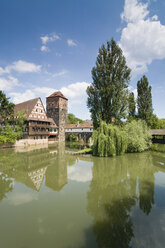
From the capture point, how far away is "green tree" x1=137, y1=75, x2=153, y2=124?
3516 cm

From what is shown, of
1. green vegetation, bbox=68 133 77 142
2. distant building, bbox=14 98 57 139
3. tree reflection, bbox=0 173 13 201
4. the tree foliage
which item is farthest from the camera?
green vegetation, bbox=68 133 77 142

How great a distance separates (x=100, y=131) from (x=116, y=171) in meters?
7.33

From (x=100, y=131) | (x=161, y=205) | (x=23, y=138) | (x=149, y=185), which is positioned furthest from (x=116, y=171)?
(x=23, y=138)

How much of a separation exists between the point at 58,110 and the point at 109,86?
28.0m

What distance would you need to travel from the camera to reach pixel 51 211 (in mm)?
6258

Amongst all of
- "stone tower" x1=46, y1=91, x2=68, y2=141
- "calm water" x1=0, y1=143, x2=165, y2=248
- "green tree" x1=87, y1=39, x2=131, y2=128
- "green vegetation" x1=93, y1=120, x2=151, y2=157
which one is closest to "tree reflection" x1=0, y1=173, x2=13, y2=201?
"calm water" x1=0, y1=143, x2=165, y2=248

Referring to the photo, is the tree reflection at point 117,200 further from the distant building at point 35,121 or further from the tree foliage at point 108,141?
the distant building at point 35,121

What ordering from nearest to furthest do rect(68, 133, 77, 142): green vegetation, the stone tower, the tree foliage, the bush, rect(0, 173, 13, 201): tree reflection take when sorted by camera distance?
rect(0, 173, 13, 201): tree reflection, the tree foliage, the bush, the stone tower, rect(68, 133, 77, 142): green vegetation

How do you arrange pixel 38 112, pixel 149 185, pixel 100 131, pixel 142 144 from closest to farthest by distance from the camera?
pixel 149 185 → pixel 100 131 → pixel 142 144 → pixel 38 112

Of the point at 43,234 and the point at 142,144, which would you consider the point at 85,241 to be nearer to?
the point at 43,234

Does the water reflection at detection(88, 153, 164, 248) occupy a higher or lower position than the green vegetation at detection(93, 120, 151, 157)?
lower

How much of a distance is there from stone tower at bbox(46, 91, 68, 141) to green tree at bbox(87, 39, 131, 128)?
81.3 ft

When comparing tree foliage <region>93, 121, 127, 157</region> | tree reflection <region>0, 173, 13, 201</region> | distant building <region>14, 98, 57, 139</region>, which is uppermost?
distant building <region>14, 98, 57, 139</region>

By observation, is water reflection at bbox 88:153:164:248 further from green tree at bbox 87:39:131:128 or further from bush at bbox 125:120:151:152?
green tree at bbox 87:39:131:128
